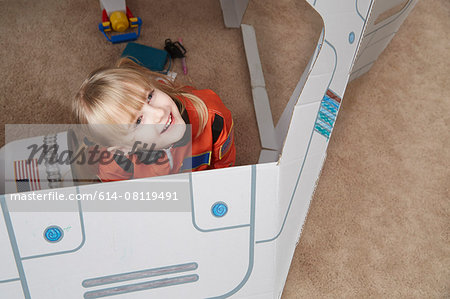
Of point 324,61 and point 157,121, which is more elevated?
point 324,61

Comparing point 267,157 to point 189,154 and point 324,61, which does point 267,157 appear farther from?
point 324,61

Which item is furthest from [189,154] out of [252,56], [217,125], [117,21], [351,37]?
[117,21]

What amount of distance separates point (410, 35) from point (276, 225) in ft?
3.73

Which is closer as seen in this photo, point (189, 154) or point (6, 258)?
point (6, 258)

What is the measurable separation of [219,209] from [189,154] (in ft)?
0.92

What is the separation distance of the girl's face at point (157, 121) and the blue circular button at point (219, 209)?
194mm

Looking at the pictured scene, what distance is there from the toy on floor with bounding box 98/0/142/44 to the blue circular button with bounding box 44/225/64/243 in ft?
2.96

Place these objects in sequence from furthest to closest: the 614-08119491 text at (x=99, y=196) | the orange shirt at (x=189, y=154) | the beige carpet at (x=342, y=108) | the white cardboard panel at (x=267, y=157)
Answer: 1. the white cardboard panel at (x=267, y=157)
2. the beige carpet at (x=342, y=108)
3. the orange shirt at (x=189, y=154)
4. the 614-08119491 text at (x=99, y=196)

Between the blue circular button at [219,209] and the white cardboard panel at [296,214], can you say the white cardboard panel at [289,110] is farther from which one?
the blue circular button at [219,209]

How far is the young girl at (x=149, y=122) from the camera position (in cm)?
71

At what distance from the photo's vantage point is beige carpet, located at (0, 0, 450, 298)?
103 centimetres

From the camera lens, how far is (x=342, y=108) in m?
1.28

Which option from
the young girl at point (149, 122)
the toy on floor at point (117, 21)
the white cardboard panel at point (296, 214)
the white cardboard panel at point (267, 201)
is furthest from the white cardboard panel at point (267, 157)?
the toy on floor at point (117, 21)

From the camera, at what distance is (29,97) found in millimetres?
1231
